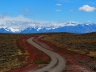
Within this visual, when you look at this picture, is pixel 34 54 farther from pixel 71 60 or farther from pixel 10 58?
pixel 71 60

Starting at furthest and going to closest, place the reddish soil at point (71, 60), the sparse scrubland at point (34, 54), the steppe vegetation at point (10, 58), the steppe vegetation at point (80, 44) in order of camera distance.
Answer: the steppe vegetation at point (80, 44), the sparse scrubland at point (34, 54), the steppe vegetation at point (10, 58), the reddish soil at point (71, 60)

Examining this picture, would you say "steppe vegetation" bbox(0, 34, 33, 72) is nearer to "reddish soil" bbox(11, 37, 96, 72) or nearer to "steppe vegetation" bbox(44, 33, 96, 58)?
"reddish soil" bbox(11, 37, 96, 72)

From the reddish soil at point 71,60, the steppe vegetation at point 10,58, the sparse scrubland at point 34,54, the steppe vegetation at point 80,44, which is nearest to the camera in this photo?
the reddish soil at point 71,60

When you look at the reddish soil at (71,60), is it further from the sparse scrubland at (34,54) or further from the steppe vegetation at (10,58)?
the steppe vegetation at (10,58)

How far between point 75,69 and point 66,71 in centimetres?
255

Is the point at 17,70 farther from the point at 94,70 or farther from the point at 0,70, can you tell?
the point at 94,70

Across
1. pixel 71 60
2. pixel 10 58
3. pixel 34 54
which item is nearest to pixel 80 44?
pixel 34 54

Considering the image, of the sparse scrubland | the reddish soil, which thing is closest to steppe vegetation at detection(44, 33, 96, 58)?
the sparse scrubland

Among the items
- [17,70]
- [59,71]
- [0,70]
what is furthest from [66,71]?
[0,70]

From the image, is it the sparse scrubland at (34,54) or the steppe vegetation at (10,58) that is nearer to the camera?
the steppe vegetation at (10,58)

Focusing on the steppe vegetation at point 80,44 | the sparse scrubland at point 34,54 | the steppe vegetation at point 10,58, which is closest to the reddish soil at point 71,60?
the sparse scrubland at point 34,54

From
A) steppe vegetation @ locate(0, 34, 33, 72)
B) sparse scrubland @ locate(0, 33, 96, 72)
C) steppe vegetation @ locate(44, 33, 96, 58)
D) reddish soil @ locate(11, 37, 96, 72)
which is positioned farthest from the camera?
steppe vegetation @ locate(44, 33, 96, 58)

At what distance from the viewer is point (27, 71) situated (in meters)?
43.5

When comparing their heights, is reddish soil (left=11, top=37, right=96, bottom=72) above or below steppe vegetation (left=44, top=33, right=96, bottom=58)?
below
